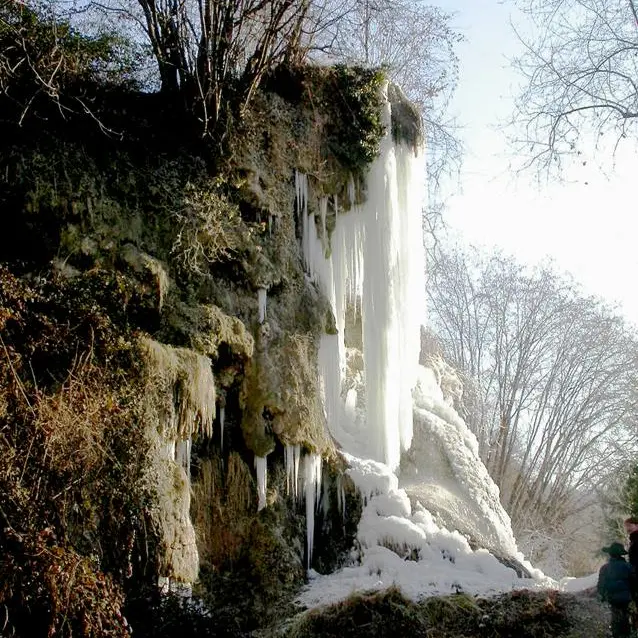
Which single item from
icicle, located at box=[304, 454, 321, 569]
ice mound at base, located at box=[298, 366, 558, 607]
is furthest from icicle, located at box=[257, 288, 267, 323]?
ice mound at base, located at box=[298, 366, 558, 607]

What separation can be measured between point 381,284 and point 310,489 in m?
3.13

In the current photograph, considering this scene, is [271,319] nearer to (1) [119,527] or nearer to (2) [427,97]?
(1) [119,527]

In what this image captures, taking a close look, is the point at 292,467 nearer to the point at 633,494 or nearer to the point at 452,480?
the point at 452,480

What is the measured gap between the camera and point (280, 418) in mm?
7438

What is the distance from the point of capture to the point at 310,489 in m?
7.61

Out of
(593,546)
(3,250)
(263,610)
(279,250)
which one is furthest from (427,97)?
(593,546)

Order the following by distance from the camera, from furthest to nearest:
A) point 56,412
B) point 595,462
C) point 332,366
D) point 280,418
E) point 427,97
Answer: point 595,462, point 427,97, point 332,366, point 280,418, point 56,412

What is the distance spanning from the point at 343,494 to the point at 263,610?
73.1 inches

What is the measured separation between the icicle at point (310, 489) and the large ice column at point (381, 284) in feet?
3.67

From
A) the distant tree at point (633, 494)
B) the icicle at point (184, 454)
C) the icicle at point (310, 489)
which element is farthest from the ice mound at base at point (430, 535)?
the icicle at point (184, 454)

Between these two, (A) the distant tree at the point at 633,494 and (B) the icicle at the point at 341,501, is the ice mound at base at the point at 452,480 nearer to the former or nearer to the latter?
(B) the icicle at the point at 341,501

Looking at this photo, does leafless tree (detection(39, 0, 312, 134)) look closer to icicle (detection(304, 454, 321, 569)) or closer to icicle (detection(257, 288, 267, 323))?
icicle (detection(257, 288, 267, 323))

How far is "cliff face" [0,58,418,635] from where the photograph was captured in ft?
17.1

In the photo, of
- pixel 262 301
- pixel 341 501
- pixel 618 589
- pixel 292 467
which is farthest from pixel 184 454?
pixel 618 589
